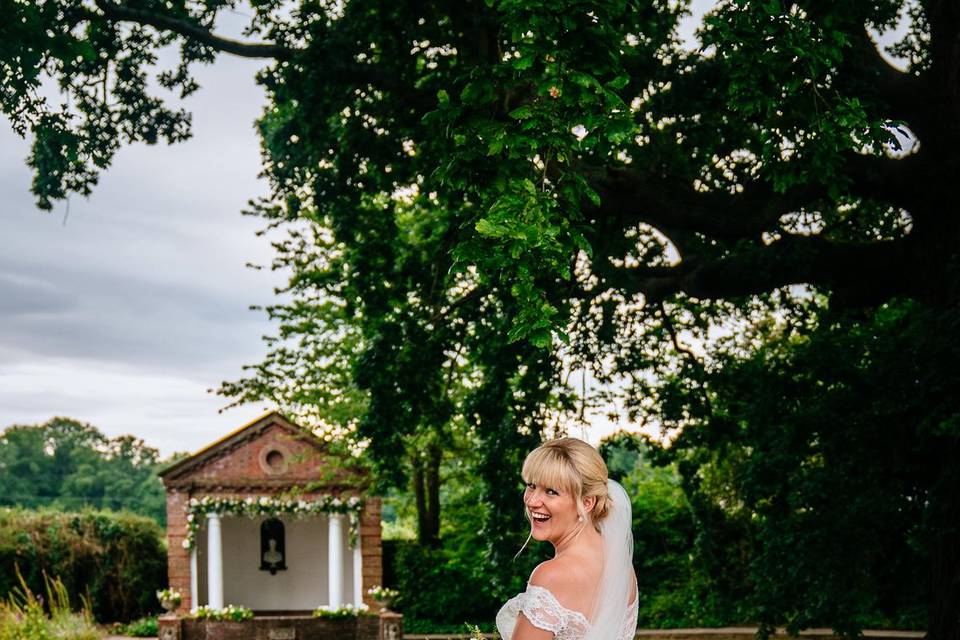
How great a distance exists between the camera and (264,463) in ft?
80.8

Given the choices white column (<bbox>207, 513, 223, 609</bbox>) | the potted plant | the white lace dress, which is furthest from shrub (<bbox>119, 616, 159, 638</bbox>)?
the white lace dress

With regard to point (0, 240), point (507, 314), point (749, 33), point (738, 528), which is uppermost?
point (0, 240)

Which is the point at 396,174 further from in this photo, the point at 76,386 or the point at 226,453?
the point at 76,386

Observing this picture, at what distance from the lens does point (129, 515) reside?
89.8ft

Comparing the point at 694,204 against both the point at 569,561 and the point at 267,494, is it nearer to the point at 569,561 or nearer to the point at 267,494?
the point at 569,561

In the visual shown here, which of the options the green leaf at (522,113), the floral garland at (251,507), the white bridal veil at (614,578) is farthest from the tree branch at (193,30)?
the floral garland at (251,507)

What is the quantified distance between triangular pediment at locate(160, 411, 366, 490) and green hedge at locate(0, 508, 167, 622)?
328cm

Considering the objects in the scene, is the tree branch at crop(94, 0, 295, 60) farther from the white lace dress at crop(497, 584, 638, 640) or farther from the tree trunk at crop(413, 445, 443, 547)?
the tree trunk at crop(413, 445, 443, 547)

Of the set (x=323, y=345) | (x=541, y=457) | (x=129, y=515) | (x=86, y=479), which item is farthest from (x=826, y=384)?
(x=86, y=479)

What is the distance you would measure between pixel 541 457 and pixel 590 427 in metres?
8.92

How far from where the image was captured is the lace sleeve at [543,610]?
10.5 feet

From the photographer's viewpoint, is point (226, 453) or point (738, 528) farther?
point (226, 453)

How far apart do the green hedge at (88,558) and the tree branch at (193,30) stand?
18.4m

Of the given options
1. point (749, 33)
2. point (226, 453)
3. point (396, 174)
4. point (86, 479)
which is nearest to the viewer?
point (749, 33)
